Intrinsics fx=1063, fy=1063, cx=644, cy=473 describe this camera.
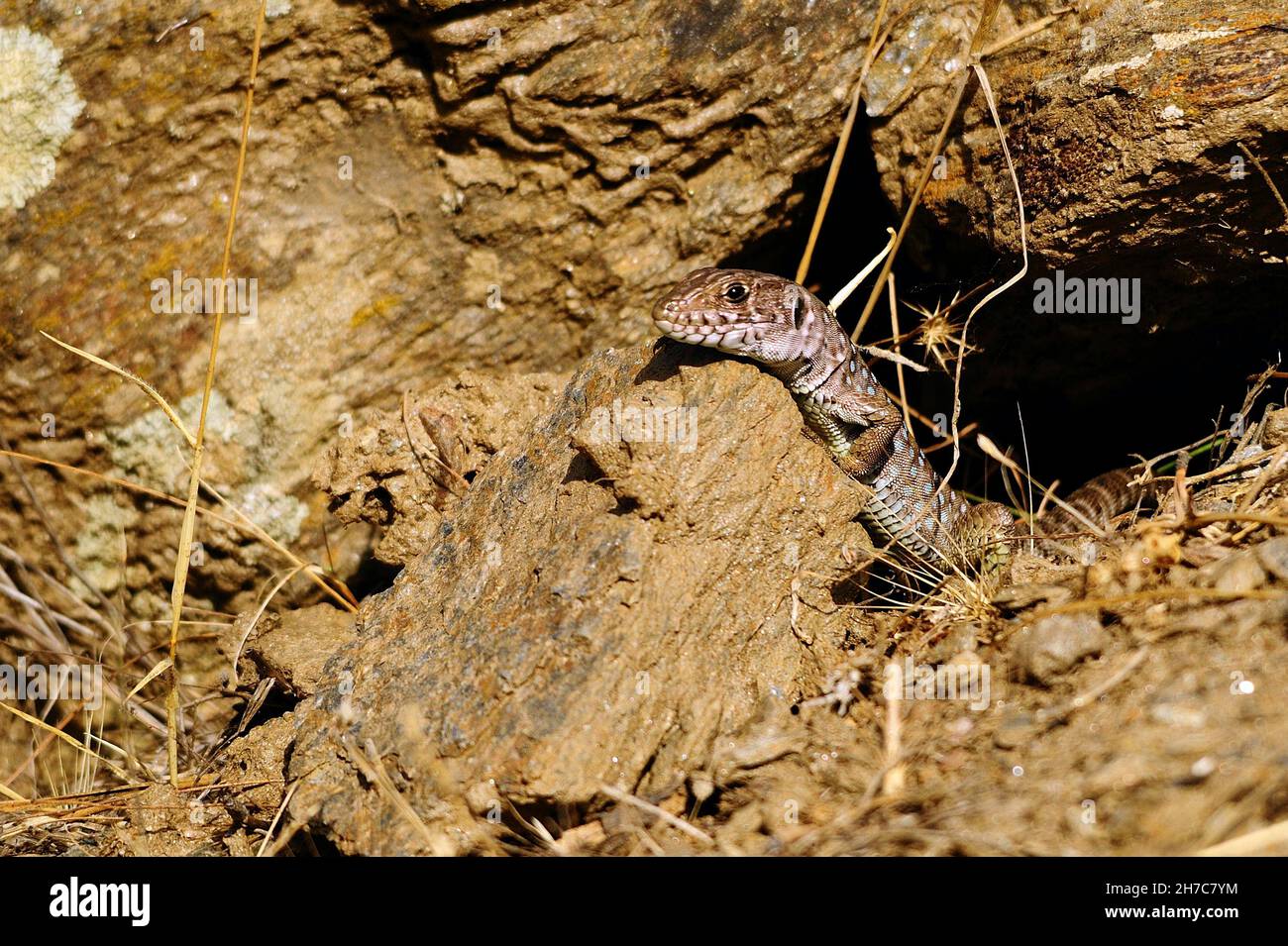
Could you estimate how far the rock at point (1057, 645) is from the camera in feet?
10.5

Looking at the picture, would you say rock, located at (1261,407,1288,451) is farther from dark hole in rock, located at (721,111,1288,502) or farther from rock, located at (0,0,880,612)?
rock, located at (0,0,880,612)

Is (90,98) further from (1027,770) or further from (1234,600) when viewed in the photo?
(1234,600)

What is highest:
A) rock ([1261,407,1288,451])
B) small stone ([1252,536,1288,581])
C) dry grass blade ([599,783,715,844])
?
small stone ([1252,536,1288,581])

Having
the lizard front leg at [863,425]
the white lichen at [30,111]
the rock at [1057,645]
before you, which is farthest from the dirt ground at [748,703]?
the white lichen at [30,111]

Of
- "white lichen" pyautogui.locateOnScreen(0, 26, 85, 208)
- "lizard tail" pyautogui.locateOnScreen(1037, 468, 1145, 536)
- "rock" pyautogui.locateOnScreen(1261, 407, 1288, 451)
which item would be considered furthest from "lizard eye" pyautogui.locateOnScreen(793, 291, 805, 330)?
"white lichen" pyautogui.locateOnScreen(0, 26, 85, 208)

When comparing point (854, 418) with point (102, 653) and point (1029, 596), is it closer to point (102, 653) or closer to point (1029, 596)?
point (1029, 596)

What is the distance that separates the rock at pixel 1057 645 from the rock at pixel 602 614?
670 millimetres

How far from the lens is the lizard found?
389 centimetres

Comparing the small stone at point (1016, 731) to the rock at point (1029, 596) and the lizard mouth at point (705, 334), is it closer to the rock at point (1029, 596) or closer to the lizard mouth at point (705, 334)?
the rock at point (1029, 596)

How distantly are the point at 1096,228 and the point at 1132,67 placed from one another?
0.62m

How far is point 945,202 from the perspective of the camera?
15.4 ft

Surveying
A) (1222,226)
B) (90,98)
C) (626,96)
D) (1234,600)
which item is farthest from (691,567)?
(90,98)

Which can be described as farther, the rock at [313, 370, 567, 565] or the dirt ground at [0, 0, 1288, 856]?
the rock at [313, 370, 567, 565]

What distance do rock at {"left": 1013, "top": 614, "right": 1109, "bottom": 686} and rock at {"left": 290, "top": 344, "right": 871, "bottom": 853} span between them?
26.4 inches
